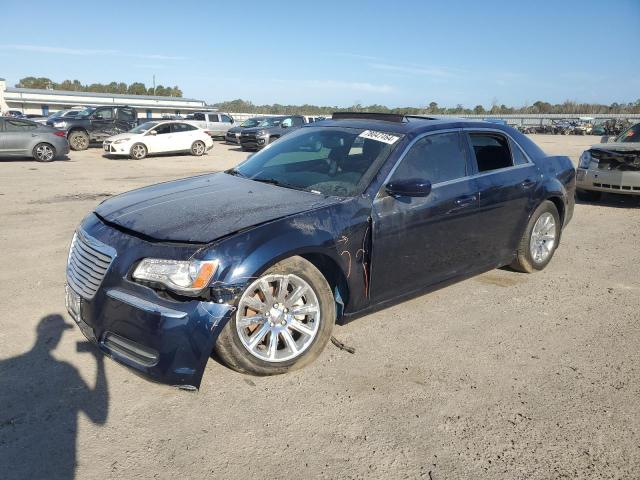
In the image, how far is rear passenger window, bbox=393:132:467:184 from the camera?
12.8ft

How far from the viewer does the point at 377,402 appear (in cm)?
301

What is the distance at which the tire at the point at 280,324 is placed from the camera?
119 inches

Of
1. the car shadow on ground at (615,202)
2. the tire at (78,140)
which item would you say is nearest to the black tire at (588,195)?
the car shadow on ground at (615,202)

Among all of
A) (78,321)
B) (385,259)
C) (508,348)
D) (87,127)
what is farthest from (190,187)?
(87,127)

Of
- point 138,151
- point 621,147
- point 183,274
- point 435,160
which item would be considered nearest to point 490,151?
point 435,160

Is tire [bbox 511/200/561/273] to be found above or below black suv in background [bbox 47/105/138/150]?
below

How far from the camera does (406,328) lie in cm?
403

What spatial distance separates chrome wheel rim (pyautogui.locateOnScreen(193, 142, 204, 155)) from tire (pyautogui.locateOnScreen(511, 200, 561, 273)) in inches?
668

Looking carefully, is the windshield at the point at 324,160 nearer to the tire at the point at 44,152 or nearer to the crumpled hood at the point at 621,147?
the crumpled hood at the point at 621,147

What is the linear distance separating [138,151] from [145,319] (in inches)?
673

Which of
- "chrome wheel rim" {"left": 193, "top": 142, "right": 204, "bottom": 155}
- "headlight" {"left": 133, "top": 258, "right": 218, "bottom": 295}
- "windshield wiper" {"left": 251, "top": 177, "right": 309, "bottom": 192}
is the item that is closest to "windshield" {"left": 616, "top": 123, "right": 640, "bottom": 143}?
"windshield wiper" {"left": 251, "top": 177, "right": 309, "bottom": 192}

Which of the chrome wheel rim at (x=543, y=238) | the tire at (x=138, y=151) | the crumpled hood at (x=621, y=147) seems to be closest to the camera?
the chrome wheel rim at (x=543, y=238)

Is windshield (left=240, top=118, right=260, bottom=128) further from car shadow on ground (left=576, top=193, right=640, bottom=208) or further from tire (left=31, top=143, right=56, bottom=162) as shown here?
car shadow on ground (left=576, top=193, right=640, bottom=208)

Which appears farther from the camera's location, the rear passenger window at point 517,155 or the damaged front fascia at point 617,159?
the damaged front fascia at point 617,159
